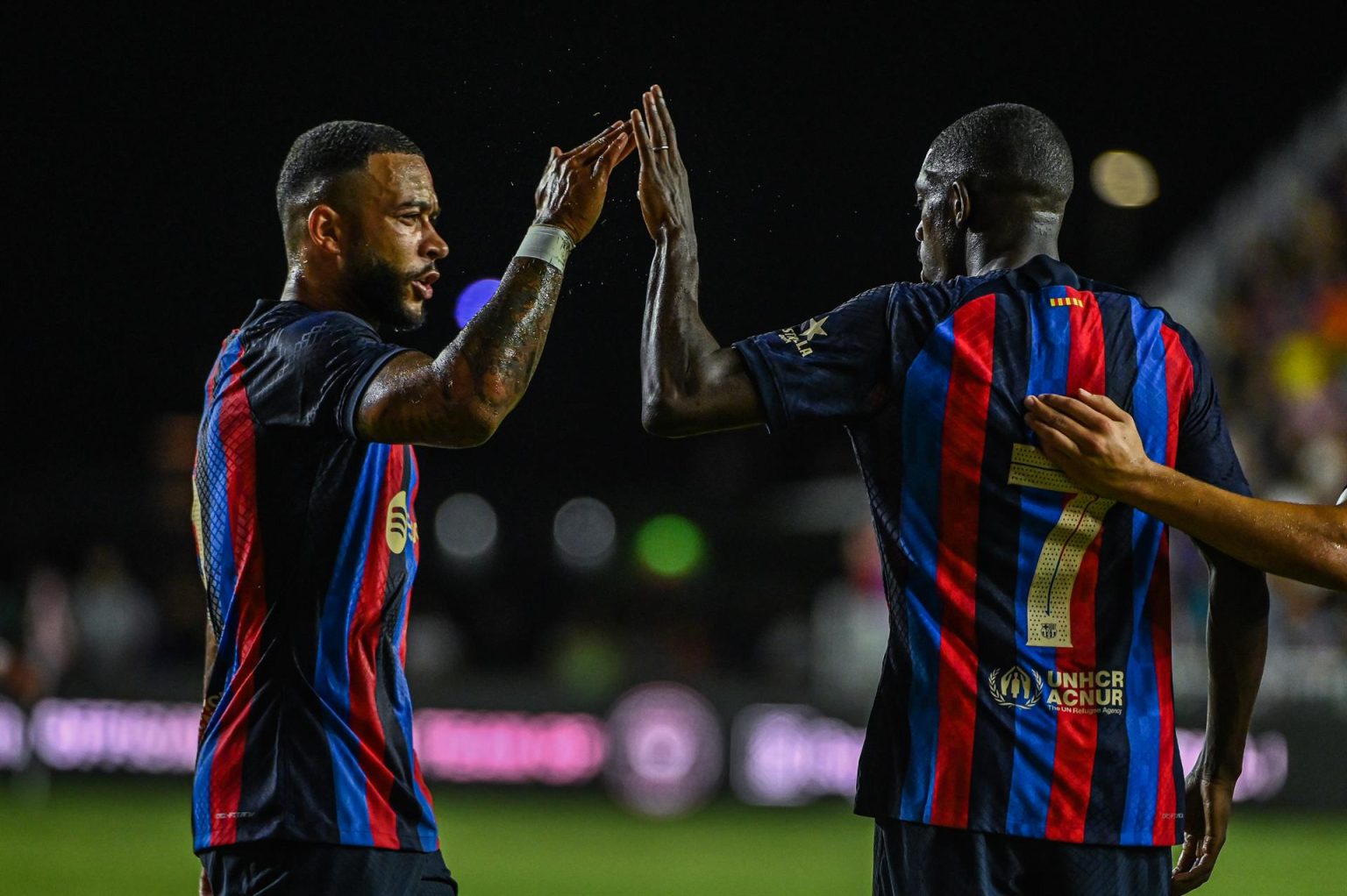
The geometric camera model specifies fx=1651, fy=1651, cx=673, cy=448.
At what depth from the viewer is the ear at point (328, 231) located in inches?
155

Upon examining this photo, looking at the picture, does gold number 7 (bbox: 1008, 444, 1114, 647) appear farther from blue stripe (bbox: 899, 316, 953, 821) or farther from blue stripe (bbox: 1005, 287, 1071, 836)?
blue stripe (bbox: 899, 316, 953, 821)

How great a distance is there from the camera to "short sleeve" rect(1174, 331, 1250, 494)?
3670mm

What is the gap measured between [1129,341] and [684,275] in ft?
3.26

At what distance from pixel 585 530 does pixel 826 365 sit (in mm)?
41239

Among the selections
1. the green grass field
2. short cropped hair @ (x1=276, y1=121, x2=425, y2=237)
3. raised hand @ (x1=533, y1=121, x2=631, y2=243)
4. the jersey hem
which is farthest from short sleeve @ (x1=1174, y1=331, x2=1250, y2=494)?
the green grass field

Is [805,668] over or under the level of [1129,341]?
under

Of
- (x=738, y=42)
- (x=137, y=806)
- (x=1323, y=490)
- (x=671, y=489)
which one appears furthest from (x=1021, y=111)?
(x=671, y=489)

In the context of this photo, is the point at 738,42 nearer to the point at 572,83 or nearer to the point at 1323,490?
the point at 572,83

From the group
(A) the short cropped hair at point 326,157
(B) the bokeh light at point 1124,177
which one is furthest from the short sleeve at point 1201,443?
(B) the bokeh light at point 1124,177

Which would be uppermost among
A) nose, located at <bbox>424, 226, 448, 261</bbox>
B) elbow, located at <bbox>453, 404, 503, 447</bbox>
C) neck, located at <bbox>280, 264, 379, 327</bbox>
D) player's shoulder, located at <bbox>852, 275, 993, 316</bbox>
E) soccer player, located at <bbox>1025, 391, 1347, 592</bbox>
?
nose, located at <bbox>424, 226, 448, 261</bbox>

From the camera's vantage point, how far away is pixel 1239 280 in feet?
61.9

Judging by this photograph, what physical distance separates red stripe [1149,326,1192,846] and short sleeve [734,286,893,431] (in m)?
0.62

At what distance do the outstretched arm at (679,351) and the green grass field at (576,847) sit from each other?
6.25 m

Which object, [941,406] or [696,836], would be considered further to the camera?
[696,836]
